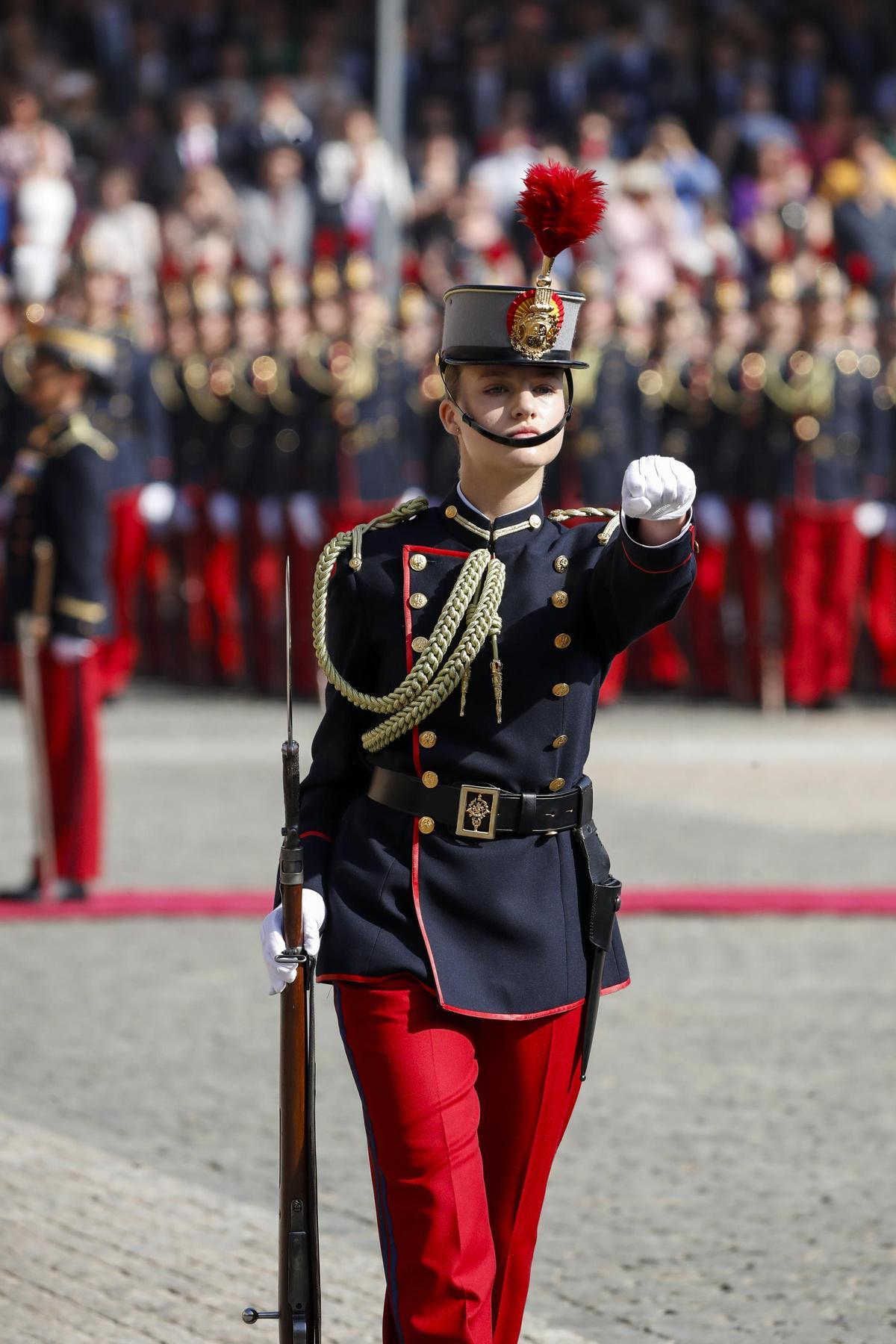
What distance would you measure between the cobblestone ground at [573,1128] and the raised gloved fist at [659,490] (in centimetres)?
158

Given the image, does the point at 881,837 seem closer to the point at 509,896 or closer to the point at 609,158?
the point at 509,896

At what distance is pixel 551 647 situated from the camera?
3471mm

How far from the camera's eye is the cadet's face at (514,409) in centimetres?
340

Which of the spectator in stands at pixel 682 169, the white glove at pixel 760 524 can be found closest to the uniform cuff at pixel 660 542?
the white glove at pixel 760 524

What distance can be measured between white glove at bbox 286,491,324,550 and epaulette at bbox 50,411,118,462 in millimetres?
6130

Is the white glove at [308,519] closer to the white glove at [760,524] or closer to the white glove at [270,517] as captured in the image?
the white glove at [270,517]

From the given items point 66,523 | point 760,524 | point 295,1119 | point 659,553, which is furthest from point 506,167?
point 295,1119

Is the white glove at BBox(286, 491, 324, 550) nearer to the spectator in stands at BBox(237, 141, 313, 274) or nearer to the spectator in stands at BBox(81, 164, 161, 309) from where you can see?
the spectator in stands at BBox(81, 164, 161, 309)

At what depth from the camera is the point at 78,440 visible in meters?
8.31

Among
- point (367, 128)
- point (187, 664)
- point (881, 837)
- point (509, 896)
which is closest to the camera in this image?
point (509, 896)

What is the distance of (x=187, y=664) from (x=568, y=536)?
12059 mm

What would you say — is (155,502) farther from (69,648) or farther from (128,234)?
(69,648)

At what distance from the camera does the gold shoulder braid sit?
11.2 ft

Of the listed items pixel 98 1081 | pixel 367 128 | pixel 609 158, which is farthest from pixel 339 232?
pixel 98 1081
